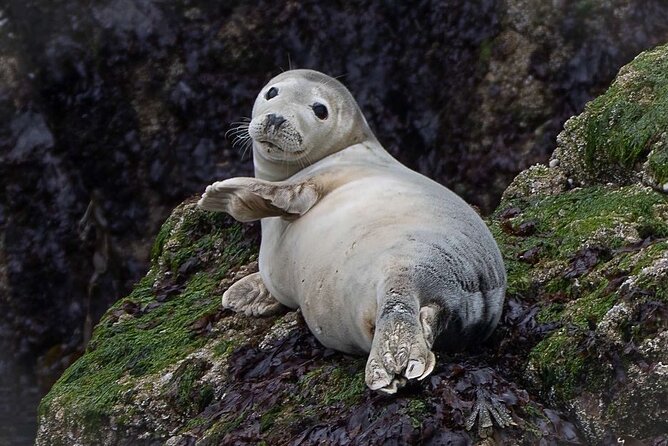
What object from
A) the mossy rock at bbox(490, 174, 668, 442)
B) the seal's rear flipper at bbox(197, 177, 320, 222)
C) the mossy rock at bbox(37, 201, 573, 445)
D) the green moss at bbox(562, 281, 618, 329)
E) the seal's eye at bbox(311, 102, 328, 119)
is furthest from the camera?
the seal's eye at bbox(311, 102, 328, 119)

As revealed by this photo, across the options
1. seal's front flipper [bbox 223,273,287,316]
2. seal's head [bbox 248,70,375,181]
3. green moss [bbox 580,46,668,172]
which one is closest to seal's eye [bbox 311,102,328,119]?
seal's head [bbox 248,70,375,181]

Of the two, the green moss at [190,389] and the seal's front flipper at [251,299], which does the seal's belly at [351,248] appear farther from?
the green moss at [190,389]

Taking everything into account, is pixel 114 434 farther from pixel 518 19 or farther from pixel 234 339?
pixel 518 19

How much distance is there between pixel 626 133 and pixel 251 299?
7.66 feet

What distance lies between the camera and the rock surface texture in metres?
4.62

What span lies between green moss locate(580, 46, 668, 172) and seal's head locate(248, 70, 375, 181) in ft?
4.77

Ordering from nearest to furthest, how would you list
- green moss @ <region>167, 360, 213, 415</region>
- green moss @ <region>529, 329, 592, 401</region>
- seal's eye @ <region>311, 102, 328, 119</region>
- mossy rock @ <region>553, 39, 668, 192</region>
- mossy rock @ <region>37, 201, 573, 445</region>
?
mossy rock @ <region>37, 201, 573, 445</region> → green moss @ <region>529, 329, 592, 401</region> → green moss @ <region>167, 360, 213, 415</region> → seal's eye @ <region>311, 102, 328, 119</region> → mossy rock @ <region>553, 39, 668, 192</region>

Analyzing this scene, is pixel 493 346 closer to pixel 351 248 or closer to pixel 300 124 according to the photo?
pixel 351 248

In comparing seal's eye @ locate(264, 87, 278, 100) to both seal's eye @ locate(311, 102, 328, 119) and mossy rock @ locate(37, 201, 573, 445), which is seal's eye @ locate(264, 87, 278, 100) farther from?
mossy rock @ locate(37, 201, 573, 445)

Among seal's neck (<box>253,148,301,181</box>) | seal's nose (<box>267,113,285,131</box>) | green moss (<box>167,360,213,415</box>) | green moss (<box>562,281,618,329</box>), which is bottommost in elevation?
green moss (<box>167,360,213,415</box>)

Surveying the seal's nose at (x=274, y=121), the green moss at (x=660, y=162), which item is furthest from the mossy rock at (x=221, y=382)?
the green moss at (x=660, y=162)

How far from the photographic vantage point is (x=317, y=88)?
651 centimetres

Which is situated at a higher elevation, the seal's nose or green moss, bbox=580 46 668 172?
the seal's nose

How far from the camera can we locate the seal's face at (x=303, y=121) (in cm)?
619
